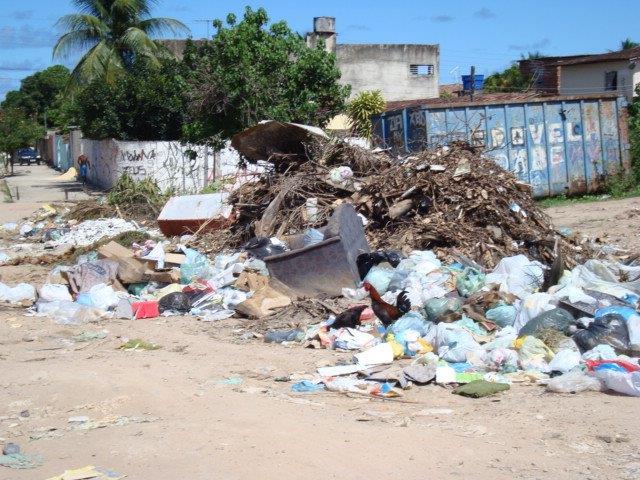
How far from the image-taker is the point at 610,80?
32.0m

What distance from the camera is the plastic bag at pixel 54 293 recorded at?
9453 mm

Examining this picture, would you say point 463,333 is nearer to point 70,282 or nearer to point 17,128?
point 70,282

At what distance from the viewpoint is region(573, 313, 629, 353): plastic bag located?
638 cm

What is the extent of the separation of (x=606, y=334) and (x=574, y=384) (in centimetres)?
92

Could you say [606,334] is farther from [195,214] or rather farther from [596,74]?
[596,74]

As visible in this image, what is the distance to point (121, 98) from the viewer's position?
1035 inches

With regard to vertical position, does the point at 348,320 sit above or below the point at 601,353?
above

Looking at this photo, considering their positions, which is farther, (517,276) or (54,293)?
(54,293)

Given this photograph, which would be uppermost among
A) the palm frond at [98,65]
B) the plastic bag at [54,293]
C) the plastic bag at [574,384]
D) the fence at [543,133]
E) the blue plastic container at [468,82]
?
the palm frond at [98,65]

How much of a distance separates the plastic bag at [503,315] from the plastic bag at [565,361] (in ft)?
3.98

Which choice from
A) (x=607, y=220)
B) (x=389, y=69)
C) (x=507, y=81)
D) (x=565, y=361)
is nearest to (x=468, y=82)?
(x=389, y=69)

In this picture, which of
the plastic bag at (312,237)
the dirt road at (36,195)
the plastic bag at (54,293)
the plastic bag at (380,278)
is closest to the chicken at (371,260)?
the plastic bag at (380,278)

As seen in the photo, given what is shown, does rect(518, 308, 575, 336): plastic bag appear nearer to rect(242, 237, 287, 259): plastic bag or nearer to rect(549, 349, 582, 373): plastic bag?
rect(549, 349, 582, 373): plastic bag

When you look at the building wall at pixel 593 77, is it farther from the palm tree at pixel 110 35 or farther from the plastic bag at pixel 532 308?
the plastic bag at pixel 532 308
